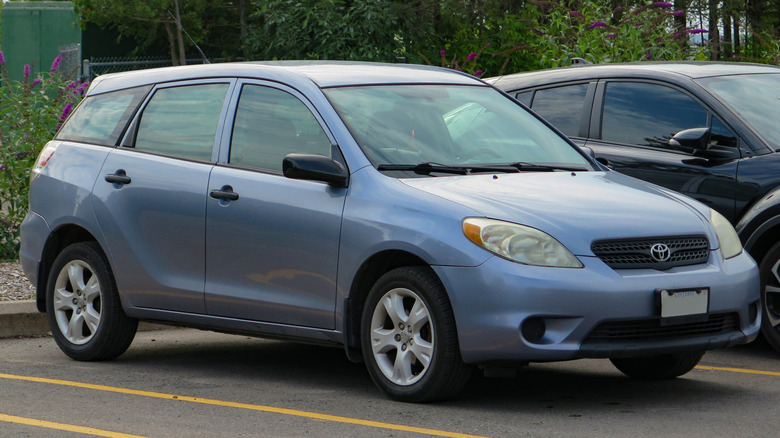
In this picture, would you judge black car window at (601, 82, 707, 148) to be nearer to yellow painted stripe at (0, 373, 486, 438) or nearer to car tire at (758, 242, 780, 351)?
car tire at (758, 242, 780, 351)

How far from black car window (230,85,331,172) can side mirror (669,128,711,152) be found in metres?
2.48

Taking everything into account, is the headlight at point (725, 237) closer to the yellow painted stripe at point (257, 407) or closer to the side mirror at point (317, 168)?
the yellow painted stripe at point (257, 407)

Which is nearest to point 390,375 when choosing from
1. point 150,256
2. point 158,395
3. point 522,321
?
point 522,321

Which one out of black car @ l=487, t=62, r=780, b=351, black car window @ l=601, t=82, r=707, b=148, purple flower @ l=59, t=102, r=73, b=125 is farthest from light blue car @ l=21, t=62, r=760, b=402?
purple flower @ l=59, t=102, r=73, b=125

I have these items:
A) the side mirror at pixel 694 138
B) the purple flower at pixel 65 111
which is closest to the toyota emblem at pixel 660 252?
the side mirror at pixel 694 138

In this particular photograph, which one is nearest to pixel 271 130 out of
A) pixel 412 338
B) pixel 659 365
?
pixel 412 338

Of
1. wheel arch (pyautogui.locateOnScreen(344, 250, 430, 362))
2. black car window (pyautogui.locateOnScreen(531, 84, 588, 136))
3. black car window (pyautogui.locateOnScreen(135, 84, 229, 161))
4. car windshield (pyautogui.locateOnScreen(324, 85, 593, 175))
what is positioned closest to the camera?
wheel arch (pyautogui.locateOnScreen(344, 250, 430, 362))

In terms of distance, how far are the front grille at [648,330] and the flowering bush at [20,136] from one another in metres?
6.97

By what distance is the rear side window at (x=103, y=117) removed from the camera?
25.9 feet

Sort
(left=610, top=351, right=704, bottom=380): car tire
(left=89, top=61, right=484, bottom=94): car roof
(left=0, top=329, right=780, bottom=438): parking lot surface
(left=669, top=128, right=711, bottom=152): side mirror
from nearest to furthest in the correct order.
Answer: (left=0, top=329, right=780, bottom=438): parking lot surface < (left=610, top=351, right=704, bottom=380): car tire < (left=89, top=61, right=484, bottom=94): car roof < (left=669, top=128, right=711, bottom=152): side mirror

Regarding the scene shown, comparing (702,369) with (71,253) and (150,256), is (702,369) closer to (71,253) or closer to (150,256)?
(150,256)

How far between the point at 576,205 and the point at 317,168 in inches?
51.2

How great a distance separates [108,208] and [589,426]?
339 cm

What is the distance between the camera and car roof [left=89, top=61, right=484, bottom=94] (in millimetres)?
6981
